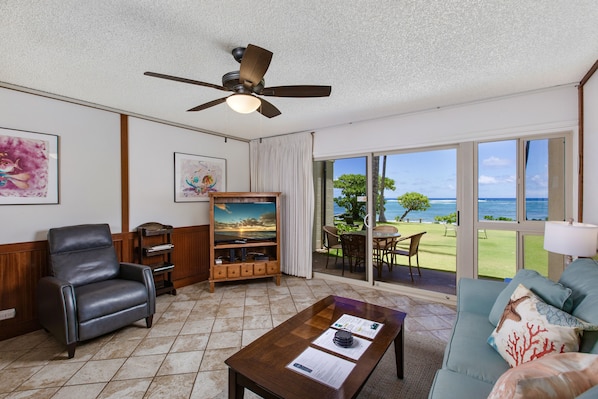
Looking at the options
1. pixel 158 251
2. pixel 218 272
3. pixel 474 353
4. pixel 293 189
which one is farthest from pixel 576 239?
pixel 158 251

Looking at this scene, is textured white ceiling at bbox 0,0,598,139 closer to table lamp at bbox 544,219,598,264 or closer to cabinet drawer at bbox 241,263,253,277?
table lamp at bbox 544,219,598,264

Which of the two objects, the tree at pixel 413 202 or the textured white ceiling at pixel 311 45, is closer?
the textured white ceiling at pixel 311 45

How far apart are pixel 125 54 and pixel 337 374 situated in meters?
2.66

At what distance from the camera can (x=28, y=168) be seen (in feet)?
8.89

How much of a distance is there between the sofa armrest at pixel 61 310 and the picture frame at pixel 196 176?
1.91 meters

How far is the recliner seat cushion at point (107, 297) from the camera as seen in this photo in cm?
225

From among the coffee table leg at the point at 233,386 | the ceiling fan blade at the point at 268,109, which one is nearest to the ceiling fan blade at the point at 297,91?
the ceiling fan blade at the point at 268,109

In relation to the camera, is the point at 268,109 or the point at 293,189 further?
the point at 293,189

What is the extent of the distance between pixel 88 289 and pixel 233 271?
5.81 feet

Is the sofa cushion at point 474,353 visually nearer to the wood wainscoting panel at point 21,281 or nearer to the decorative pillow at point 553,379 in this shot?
the decorative pillow at point 553,379

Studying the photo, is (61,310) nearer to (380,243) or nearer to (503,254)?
(380,243)

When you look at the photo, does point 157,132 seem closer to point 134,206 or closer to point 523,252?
point 134,206

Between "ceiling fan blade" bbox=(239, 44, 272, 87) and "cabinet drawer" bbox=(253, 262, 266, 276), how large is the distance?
2805 millimetres

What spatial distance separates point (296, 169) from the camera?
4.50m
